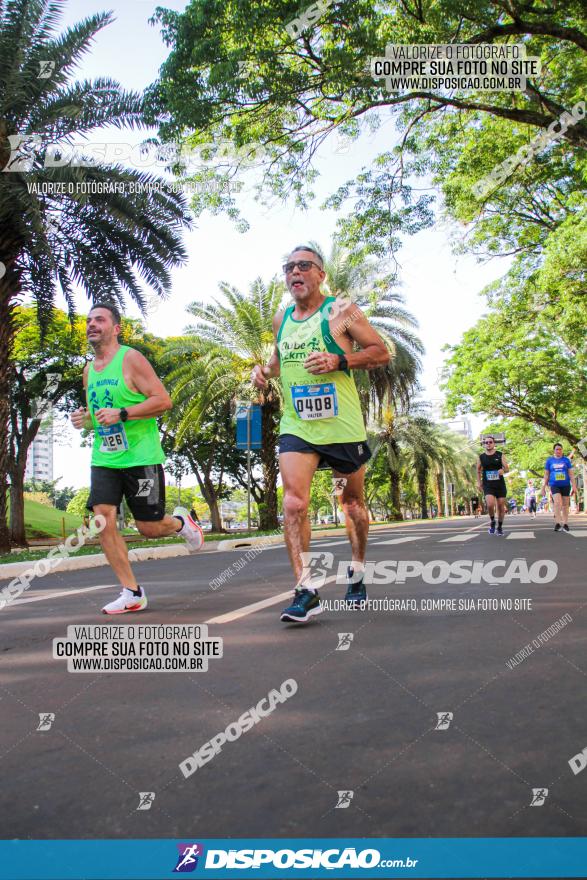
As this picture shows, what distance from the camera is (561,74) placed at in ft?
50.4

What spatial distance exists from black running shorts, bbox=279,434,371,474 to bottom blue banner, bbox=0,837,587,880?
3188 mm

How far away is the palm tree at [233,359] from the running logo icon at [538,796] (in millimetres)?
23015

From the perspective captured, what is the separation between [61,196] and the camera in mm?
15391

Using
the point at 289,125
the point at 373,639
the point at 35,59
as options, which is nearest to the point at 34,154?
the point at 35,59

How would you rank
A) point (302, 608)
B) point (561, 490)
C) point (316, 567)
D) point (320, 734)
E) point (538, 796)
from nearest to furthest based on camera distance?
point (538, 796), point (320, 734), point (302, 608), point (316, 567), point (561, 490)

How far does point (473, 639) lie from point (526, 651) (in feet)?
1.24

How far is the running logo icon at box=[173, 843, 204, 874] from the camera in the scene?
1.63 m

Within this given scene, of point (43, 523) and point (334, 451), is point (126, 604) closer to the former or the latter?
point (334, 451)

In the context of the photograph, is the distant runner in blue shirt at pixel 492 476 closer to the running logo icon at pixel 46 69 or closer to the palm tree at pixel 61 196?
the palm tree at pixel 61 196

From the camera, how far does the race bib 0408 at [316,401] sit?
4.78 metres

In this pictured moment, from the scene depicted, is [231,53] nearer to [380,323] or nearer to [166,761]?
[166,761]

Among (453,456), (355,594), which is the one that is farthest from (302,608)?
(453,456)

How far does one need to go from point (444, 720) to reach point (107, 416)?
3.08m

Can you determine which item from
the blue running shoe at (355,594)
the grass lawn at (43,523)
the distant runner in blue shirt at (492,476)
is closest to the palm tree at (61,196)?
the distant runner in blue shirt at (492,476)
